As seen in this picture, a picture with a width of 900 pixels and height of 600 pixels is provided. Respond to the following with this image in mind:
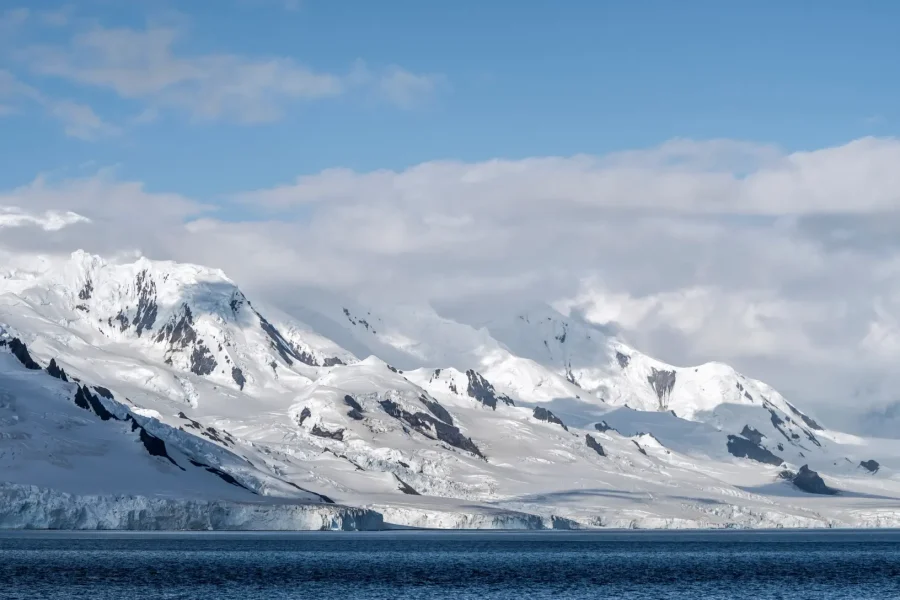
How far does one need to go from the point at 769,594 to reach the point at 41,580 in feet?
230

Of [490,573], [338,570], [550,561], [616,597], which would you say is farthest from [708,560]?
[616,597]

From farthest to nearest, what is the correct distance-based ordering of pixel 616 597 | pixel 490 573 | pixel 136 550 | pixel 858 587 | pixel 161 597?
1. pixel 136 550
2. pixel 490 573
3. pixel 858 587
4. pixel 616 597
5. pixel 161 597

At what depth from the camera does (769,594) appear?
130 meters

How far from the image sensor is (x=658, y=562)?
190 meters

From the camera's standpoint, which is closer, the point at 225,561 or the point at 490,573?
the point at 490,573

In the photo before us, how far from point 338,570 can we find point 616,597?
4638cm

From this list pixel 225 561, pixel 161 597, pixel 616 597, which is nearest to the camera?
pixel 161 597

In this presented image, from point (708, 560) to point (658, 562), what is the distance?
11.1 m

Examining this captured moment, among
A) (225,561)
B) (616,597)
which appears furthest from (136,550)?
(616,597)

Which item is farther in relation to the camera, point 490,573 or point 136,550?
point 136,550

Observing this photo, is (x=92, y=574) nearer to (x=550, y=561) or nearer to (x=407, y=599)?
(x=407, y=599)

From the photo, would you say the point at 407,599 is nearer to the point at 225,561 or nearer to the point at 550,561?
the point at 225,561

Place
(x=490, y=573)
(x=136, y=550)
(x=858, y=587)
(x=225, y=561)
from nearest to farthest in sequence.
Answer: (x=858, y=587)
(x=490, y=573)
(x=225, y=561)
(x=136, y=550)

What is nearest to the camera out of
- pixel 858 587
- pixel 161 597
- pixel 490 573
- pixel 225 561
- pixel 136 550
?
pixel 161 597
